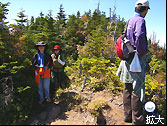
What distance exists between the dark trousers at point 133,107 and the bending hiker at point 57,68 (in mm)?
2413

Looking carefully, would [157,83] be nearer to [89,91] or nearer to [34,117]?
[89,91]

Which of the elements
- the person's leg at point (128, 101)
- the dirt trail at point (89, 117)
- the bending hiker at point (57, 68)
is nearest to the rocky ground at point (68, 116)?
the dirt trail at point (89, 117)

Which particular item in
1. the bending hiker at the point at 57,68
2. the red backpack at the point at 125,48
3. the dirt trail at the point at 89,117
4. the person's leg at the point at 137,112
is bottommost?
the dirt trail at the point at 89,117

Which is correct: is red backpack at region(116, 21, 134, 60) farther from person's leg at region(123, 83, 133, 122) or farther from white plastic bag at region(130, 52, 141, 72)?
person's leg at region(123, 83, 133, 122)

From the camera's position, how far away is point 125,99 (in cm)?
333

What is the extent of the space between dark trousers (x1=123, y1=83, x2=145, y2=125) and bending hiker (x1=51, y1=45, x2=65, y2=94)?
2.41 meters

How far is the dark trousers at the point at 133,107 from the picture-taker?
2.96 meters

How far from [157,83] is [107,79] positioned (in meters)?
2.54

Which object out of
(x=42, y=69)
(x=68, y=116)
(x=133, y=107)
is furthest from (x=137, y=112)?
(x=42, y=69)

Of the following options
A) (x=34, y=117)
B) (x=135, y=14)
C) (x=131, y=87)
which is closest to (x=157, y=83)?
(x=131, y=87)

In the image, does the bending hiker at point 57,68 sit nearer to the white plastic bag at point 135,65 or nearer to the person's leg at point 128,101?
the person's leg at point 128,101

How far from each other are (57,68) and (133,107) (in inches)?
114

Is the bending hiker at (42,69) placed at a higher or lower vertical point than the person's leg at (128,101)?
higher

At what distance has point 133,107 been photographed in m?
3.00
